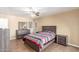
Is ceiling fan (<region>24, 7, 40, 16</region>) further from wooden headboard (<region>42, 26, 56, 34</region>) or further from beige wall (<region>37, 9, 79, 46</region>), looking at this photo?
wooden headboard (<region>42, 26, 56, 34</region>)

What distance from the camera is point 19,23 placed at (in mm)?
1830

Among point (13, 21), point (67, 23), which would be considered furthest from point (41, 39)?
point (13, 21)

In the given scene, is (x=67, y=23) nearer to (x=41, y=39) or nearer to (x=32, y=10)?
(x=41, y=39)

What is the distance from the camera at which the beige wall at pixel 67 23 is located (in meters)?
1.96

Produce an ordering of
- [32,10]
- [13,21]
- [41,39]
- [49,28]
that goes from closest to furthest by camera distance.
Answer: [32,10] → [13,21] → [49,28] → [41,39]

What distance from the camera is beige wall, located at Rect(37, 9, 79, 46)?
196 centimetres

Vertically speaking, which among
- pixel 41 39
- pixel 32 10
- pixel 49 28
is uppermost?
pixel 32 10

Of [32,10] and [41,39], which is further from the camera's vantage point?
[41,39]

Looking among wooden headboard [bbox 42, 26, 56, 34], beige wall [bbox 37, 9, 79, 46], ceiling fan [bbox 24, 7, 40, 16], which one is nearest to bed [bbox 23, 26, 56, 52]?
wooden headboard [bbox 42, 26, 56, 34]

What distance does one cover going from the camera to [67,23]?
2131mm

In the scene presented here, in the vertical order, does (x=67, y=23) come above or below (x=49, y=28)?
above

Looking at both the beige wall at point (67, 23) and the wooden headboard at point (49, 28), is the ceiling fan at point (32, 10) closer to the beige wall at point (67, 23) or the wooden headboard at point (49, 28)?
the beige wall at point (67, 23)
